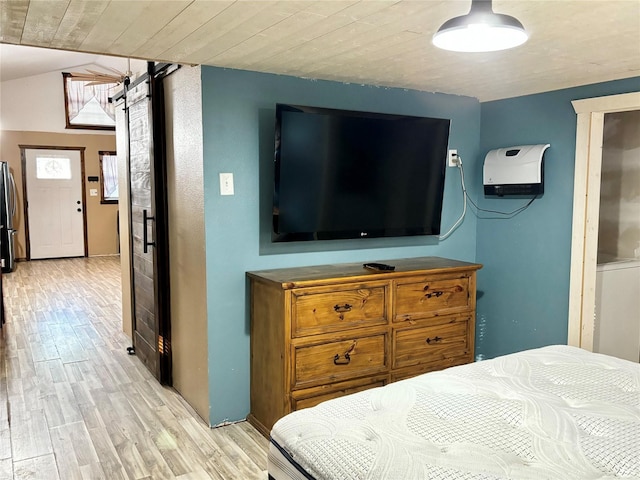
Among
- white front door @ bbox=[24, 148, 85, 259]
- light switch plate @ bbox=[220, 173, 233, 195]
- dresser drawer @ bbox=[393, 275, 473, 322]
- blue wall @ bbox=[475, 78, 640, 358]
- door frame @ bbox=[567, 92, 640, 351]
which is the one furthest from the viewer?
white front door @ bbox=[24, 148, 85, 259]

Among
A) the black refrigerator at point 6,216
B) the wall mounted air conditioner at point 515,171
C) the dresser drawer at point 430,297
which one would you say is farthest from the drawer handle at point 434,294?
the black refrigerator at point 6,216

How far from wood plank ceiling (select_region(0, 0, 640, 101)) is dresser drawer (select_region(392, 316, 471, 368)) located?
149 cm

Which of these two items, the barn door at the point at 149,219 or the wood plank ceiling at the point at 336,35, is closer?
the wood plank ceiling at the point at 336,35

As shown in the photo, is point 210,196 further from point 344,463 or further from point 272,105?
point 344,463

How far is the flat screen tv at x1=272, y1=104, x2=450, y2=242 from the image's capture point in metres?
2.89

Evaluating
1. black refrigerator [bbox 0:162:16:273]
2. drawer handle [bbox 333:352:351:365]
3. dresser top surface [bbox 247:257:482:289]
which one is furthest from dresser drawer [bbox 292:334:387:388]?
black refrigerator [bbox 0:162:16:273]

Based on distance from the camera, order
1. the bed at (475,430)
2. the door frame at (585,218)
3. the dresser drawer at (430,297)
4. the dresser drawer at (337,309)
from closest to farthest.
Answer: the bed at (475,430) → the dresser drawer at (337,309) → the dresser drawer at (430,297) → the door frame at (585,218)

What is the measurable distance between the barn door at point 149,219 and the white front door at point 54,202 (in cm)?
646

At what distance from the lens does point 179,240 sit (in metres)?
3.27

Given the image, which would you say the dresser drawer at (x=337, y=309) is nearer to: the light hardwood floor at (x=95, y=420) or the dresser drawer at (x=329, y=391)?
the dresser drawer at (x=329, y=391)

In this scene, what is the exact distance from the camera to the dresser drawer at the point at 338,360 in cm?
272

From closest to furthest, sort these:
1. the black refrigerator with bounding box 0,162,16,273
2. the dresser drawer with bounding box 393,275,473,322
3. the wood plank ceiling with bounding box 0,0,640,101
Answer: the wood plank ceiling with bounding box 0,0,640,101 → the dresser drawer with bounding box 393,275,473,322 → the black refrigerator with bounding box 0,162,16,273

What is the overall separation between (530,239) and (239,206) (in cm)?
199

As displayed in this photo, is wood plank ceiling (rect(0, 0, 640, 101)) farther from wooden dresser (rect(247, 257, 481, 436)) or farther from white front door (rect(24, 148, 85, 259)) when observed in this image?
white front door (rect(24, 148, 85, 259))
